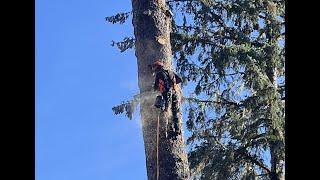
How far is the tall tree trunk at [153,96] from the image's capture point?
6555 mm

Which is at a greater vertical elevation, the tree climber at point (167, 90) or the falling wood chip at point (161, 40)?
the falling wood chip at point (161, 40)

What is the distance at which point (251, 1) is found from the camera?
11812 millimetres

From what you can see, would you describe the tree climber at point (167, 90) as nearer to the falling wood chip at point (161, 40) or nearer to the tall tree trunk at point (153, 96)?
the tall tree trunk at point (153, 96)

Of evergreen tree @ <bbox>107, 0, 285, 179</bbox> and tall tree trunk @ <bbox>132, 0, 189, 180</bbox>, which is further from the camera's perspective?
evergreen tree @ <bbox>107, 0, 285, 179</bbox>

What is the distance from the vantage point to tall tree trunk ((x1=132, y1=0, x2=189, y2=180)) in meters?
6.55

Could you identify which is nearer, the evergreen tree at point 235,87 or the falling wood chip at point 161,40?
the falling wood chip at point 161,40

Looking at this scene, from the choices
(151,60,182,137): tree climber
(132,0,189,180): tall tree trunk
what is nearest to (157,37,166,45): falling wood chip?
(132,0,189,180): tall tree trunk

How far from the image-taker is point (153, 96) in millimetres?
6703

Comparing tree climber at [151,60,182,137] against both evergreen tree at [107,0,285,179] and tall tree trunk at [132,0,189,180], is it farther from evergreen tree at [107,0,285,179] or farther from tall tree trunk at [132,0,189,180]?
evergreen tree at [107,0,285,179]

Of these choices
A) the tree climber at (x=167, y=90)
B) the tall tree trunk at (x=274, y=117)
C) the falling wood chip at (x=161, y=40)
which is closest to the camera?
the tree climber at (x=167, y=90)

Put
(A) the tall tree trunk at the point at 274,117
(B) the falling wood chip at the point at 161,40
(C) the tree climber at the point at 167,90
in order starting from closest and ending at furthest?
(C) the tree climber at the point at 167,90, (B) the falling wood chip at the point at 161,40, (A) the tall tree trunk at the point at 274,117

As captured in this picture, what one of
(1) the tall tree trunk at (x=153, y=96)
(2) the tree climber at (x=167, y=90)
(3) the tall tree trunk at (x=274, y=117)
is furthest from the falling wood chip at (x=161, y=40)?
(3) the tall tree trunk at (x=274, y=117)

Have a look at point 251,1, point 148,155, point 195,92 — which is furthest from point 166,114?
point 251,1
